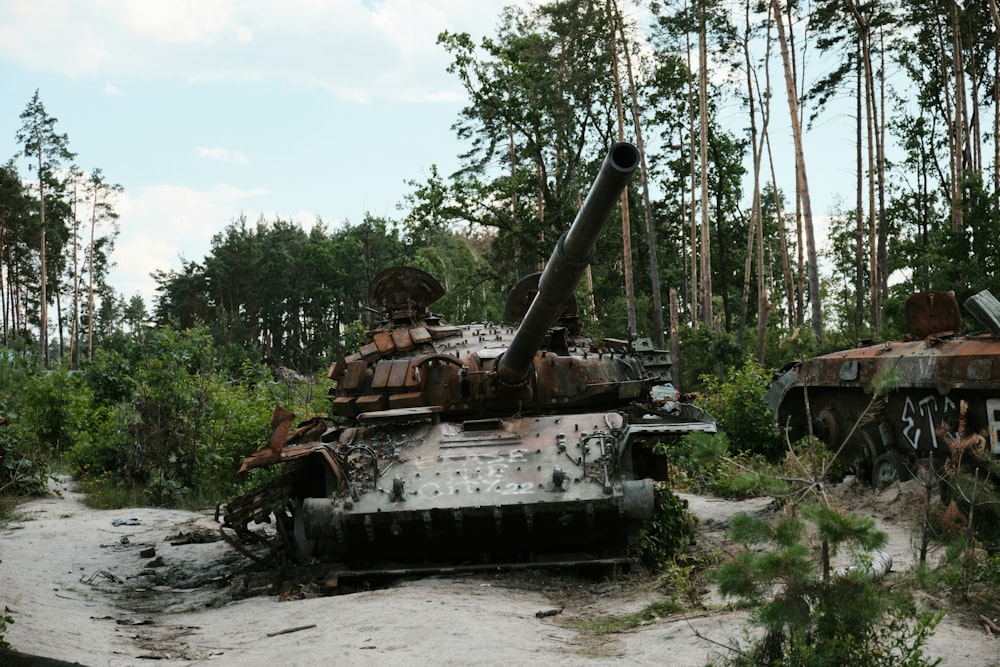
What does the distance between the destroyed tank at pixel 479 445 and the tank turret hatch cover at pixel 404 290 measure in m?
0.02

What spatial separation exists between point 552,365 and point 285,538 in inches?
112

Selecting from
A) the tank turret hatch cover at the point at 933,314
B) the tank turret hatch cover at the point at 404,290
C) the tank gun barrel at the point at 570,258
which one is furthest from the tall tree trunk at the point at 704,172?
the tank gun barrel at the point at 570,258

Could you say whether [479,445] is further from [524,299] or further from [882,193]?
[882,193]

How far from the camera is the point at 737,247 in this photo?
4184 cm

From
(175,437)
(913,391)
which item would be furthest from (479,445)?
(175,437)

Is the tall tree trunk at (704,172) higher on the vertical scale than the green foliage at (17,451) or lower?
higher

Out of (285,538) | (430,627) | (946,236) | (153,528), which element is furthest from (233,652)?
(946,236)

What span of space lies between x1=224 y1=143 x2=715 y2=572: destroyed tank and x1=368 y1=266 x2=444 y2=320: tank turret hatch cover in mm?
21

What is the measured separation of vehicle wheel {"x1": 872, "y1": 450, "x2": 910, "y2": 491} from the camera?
420 inches

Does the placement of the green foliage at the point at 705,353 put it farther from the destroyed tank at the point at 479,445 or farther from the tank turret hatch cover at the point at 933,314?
the destroyed tank at the point at 479,445

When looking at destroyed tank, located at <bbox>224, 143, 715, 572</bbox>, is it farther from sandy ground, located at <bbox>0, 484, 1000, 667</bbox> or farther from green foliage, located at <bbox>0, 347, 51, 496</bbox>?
green foliage, located at <bbox>0, 347, 51, 496</bbox>

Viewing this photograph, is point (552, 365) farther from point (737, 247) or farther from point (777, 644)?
point (737, 247)

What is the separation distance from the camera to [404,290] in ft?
34.5

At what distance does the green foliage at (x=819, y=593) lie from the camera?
4301mm
